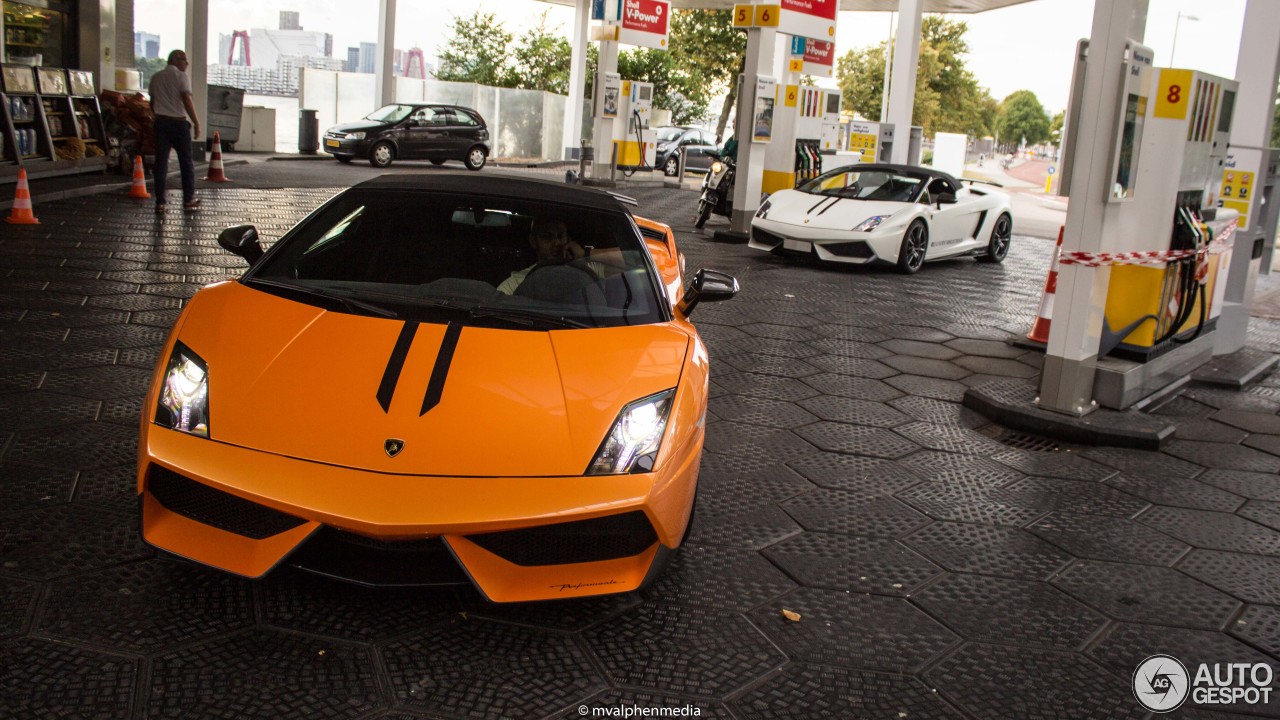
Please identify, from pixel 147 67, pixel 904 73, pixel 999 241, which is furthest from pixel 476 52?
pixel 999 241

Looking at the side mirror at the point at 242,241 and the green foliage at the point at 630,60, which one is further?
the green foliage at the point at 630,60

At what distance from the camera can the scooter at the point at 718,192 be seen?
1452cm

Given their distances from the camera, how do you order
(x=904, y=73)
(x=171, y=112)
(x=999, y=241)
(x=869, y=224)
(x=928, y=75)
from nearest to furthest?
(x=869, y=224) < (x=171, y=112) < (x=999, y=241) < (x=904, y=73) < (x=928, y=75)

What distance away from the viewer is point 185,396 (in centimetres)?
282

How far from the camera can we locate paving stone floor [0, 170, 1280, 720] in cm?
254

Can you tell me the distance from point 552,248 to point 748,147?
10767 mm

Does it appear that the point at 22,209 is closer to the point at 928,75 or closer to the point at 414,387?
the point at 414,387

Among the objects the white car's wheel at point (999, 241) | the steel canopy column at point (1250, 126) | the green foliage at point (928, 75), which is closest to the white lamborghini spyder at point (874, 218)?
the white car's wheel at point (999, 241)

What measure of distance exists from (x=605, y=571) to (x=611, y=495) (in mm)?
219

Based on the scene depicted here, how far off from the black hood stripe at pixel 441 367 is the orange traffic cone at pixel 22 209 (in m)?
8.39

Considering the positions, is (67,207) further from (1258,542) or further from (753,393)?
(1258,542)

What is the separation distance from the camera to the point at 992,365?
22.8 ft

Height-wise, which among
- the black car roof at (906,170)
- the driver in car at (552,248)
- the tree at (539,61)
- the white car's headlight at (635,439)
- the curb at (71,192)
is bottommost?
the curb at (71,192)

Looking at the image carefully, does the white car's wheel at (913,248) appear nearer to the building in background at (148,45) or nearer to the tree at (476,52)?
the building in background at (148,45)
